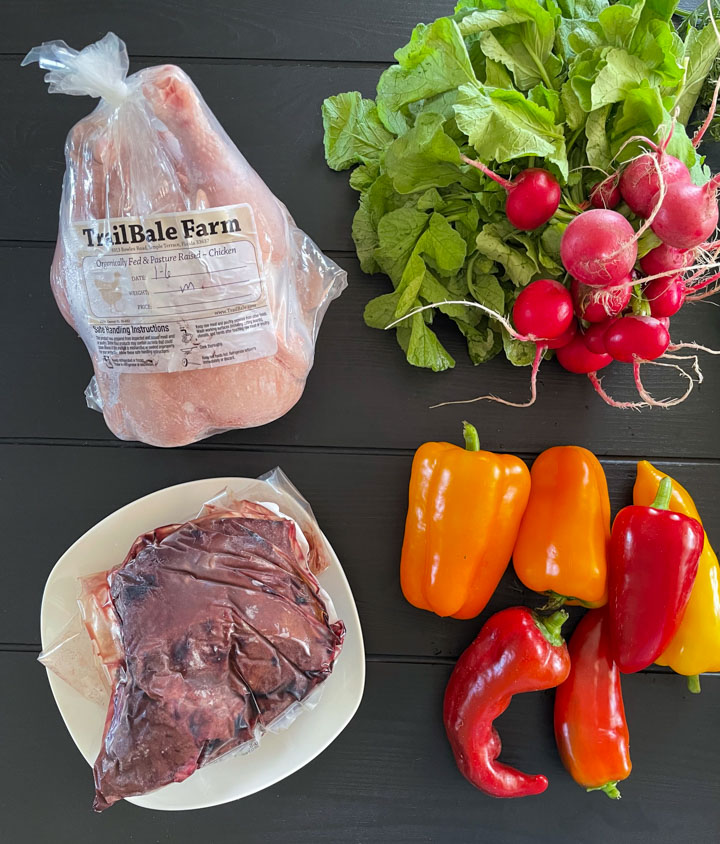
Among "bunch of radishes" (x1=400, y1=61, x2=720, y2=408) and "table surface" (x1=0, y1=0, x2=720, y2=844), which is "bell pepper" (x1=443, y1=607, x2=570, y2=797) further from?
"bunch of radishes" (x1=400, y1=61, x2=720, y2=408)

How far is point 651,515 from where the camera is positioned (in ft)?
2.44

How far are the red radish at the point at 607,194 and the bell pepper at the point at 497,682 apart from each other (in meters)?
0.51

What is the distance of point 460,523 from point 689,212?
44cm

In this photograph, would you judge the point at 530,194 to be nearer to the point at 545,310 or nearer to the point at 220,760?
the point at 545,310

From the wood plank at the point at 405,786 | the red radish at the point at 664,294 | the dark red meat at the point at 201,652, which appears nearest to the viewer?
the dark red meat at the point at 201,652

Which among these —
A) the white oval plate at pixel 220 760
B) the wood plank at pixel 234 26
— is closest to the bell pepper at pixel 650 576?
the white oval plate at pixel 220 760

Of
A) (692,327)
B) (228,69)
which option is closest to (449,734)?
(692,327)

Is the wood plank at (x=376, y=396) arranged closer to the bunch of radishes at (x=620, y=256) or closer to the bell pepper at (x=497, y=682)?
the bunch of radishes at (x=620, y=256)

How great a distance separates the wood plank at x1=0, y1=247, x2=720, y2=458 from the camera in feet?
2.66

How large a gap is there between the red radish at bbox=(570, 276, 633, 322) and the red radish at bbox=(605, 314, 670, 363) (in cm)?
2

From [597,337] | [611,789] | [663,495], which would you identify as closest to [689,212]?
[597,337]

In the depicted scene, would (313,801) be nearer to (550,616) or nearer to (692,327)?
(550,616)

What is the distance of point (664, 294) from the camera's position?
2.28 ft

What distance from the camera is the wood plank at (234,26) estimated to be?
82 centimetres
